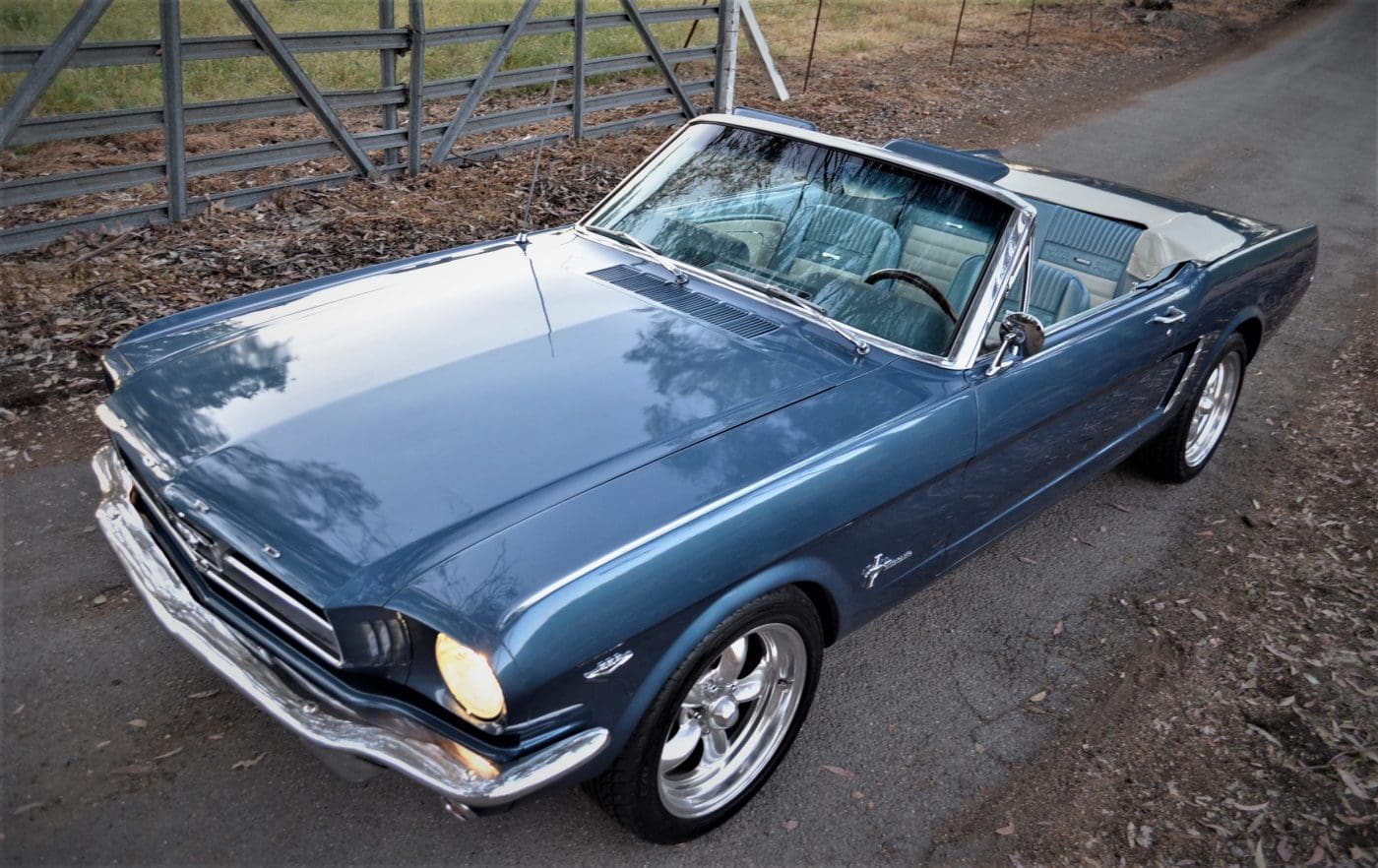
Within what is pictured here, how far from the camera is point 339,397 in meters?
2.93

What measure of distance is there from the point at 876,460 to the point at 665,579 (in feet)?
2.70

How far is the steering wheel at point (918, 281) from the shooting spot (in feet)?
11.5

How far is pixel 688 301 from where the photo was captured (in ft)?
11.9

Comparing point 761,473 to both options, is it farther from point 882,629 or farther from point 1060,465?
point 1060,465

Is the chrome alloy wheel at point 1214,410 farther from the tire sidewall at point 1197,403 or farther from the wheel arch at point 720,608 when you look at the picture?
the wheel arch at point 720,608

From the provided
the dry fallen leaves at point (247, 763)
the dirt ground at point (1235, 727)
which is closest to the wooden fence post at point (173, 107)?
the dry fallen leaves at point (247, 763)

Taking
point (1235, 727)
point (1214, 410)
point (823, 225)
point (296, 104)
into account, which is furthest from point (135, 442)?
point (296, 104)

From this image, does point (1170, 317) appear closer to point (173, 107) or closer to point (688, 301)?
point (688, 301)

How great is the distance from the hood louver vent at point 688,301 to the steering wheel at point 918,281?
1.32 feet

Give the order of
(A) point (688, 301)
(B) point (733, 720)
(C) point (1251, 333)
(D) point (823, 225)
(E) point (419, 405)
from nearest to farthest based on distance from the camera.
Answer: (E) point (419, 405)
(B) point (733, 720)
(A) point (688, 301)
(D) point (823, 225)
(C) point (1251, 333)

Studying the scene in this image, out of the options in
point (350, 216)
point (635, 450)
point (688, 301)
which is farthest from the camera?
point (350, 216)

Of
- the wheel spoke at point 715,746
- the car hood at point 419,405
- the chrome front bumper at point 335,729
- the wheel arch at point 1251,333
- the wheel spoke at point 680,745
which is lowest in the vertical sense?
the wheel spoke at point 715,746

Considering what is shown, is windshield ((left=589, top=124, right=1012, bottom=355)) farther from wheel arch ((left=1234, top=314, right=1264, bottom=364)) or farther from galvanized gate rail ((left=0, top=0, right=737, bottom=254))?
wheel arch ((left=1234, top=314, right=1264, bottom=364))

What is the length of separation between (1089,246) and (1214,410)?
107 cm
